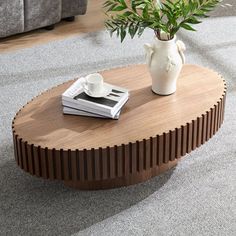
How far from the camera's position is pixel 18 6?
14.3ft

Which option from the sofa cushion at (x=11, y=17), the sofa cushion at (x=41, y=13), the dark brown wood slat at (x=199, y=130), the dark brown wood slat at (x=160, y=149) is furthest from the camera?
the sofa cushion at (x=41, y=13)

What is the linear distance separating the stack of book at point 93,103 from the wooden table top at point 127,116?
0.03 m

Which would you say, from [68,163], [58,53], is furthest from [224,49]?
[68,163]

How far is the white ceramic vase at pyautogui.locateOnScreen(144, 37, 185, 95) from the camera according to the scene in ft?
9.30

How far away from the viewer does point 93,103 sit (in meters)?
2.78

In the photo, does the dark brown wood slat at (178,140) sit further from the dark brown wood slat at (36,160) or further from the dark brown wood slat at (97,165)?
the dark brown wood slat at (36,160)

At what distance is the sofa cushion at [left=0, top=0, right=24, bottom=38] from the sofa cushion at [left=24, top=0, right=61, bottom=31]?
0.06 m

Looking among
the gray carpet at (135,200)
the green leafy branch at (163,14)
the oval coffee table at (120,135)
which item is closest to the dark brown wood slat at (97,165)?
the oval coffee table at (120,135)

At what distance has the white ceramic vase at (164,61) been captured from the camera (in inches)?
112

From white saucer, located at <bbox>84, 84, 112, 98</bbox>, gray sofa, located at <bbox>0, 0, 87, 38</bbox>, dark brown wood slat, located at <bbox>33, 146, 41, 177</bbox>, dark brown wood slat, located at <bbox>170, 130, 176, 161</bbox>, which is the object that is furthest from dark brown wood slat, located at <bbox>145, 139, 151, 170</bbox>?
gray sofa, located at <bbox>0, 0, 87, 38</bbox>

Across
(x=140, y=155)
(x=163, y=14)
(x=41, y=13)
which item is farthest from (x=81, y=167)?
(x=41, y=13)

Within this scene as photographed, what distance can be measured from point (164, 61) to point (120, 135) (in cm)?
41

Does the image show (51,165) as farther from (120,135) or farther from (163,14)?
(163,14)

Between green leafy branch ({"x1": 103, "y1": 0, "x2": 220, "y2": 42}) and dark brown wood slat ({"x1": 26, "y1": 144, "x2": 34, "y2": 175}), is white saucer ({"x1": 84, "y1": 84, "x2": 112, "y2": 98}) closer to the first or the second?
green leafy branch ({"x1": 103, "y1": 0, "x2": 220, "y2": 42})
